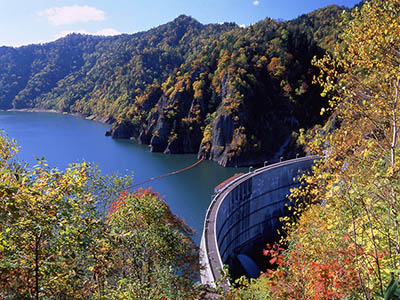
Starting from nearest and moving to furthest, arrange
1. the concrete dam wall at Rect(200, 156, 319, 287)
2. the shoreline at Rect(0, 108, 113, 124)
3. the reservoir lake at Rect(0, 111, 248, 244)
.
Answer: the concrete dam wall at Rect(200, 156, 319, 287)
the reservoir lake at Rect(0, 111, 248, 244)
the shoreline at Rect(0, 108, 113, 124)

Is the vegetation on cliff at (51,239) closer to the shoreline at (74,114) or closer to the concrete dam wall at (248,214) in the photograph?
the concrete dam wall at (248,214)

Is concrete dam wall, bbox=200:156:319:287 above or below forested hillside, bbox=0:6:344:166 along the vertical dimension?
below

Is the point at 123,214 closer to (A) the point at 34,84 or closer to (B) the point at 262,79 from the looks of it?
(B) the point at 262,79

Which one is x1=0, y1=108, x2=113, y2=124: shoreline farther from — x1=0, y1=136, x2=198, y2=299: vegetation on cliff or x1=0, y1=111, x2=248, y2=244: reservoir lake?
x1=0, y1=136, x2=198, y2=299: vegetation on cliff

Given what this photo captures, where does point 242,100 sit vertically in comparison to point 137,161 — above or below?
above

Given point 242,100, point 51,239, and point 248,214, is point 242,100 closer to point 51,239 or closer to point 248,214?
point 248,214

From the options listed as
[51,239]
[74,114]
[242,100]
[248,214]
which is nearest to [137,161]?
[242,100]

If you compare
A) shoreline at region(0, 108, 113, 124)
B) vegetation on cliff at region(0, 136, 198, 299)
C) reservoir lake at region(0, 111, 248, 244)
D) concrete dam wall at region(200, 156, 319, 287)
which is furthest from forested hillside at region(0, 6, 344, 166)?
vegetation on cliff at region(0, 136, 198, 299)
